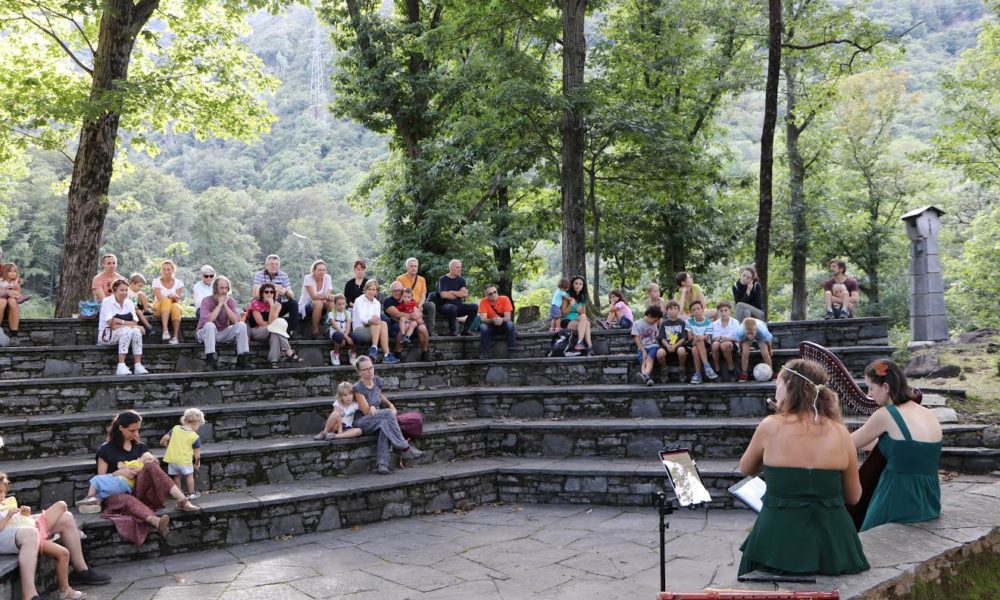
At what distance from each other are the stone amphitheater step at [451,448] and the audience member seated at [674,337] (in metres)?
0.99

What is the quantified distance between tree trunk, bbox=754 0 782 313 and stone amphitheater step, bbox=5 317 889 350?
1.27 metres

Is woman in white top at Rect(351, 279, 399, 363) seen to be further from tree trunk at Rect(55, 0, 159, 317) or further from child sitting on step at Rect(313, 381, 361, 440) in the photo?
tree trunk at Rect(55, 0, 159, 317)

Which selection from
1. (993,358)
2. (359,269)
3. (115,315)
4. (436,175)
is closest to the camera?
(115,315)

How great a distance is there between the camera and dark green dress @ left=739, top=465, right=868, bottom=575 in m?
3.44

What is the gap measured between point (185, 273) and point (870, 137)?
1465 inches

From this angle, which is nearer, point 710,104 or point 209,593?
point 209,593

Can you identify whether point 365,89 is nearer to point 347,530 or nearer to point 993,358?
point 347,530

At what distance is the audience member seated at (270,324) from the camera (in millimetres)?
9445

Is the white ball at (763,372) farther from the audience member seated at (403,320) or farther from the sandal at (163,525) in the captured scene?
the sandal at (163,525)

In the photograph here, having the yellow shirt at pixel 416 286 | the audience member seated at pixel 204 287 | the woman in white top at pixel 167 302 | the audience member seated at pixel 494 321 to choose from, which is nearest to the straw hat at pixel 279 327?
the audience member seated at pixel 204 287

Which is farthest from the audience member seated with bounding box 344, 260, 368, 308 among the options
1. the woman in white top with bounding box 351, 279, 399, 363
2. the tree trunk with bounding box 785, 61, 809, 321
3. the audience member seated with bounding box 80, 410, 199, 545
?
the tree trunk with bounding box 785, 61, 809, 321

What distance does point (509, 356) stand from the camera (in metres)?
11.2

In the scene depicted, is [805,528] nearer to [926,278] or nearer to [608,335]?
[608,335]

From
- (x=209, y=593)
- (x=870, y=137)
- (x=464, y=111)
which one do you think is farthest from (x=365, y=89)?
(x=870, y=137)
